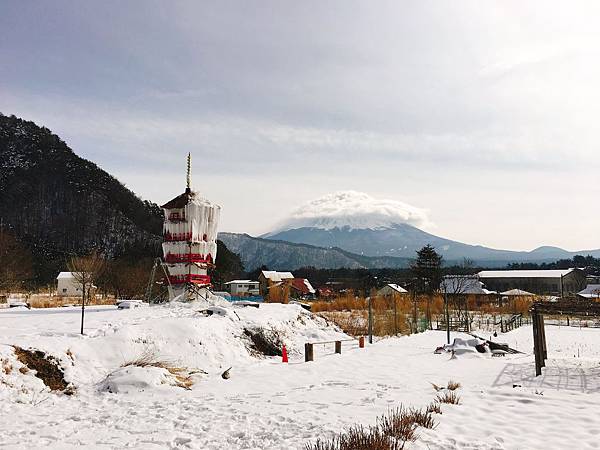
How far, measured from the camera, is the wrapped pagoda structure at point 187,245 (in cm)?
3162

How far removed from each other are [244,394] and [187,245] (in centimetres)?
A: 1858

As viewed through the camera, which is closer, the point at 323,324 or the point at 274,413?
the point at 274,413

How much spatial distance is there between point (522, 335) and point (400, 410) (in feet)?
113

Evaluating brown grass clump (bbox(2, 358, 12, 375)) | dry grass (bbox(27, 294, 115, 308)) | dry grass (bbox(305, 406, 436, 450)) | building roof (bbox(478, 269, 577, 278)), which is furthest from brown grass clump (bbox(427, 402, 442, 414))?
building roof (bbox(478, 269, 577, 278))

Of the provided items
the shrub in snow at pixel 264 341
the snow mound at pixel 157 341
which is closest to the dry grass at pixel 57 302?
the snow mound at pixel 157 341

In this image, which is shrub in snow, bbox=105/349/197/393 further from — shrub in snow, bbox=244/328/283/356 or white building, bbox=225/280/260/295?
white building, bbox=225/280/260/295

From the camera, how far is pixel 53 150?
439ft

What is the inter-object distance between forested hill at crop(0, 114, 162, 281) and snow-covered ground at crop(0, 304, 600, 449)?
77.3 metres

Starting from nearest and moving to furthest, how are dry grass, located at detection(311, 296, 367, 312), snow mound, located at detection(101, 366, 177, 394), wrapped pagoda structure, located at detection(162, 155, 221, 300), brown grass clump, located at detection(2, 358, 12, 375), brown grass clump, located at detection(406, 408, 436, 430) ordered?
brown grass clump, located at detection(406, 408, 436, 430) < brown grass clump, located at detection(2, 358, 12, 375) < snow mound, located at detection(101, 366, 177, 394) < wrapped pagoda structure, located at detection(162, 155, 221, 300) < dry grass, located at detection(311, 296, 367, 312)

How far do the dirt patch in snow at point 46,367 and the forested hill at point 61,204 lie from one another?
269 feet

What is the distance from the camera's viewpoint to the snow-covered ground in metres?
9.82

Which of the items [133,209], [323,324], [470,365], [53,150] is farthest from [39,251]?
[470,365]

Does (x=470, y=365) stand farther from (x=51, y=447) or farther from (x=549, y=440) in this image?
(x=51, y=447)

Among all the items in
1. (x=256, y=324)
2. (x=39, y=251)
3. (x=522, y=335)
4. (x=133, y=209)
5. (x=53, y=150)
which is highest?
(x=53, y=150)
